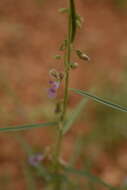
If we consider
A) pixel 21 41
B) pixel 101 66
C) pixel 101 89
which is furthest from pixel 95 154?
pixel 21 41

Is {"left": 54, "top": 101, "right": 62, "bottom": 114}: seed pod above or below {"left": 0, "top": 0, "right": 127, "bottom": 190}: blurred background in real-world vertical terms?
above

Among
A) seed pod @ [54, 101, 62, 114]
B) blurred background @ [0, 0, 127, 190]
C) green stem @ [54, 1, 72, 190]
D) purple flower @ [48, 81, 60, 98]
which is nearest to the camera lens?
green stem @ [54, 1, 72, 190]

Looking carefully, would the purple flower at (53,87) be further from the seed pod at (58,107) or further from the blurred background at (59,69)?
the blurred background at (59,69)

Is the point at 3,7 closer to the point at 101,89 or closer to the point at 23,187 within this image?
the point at 101,89

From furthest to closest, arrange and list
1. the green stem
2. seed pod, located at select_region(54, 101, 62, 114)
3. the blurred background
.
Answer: the blurred background, seed pod, located at select_region(54, 101, 62, 114), the green stem

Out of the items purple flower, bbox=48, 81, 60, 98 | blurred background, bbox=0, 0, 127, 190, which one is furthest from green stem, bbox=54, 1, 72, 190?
blurred background, bbox=0, 0, 127, 190

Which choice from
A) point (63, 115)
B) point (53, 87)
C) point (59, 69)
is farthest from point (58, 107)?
point (59, 69)

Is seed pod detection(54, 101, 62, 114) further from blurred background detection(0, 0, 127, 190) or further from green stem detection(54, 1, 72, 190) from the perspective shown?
blurred background detection(0, 0, 127, 190)

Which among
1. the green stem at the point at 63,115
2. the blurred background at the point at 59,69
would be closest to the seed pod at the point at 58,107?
the green stem at the point at 63,115
